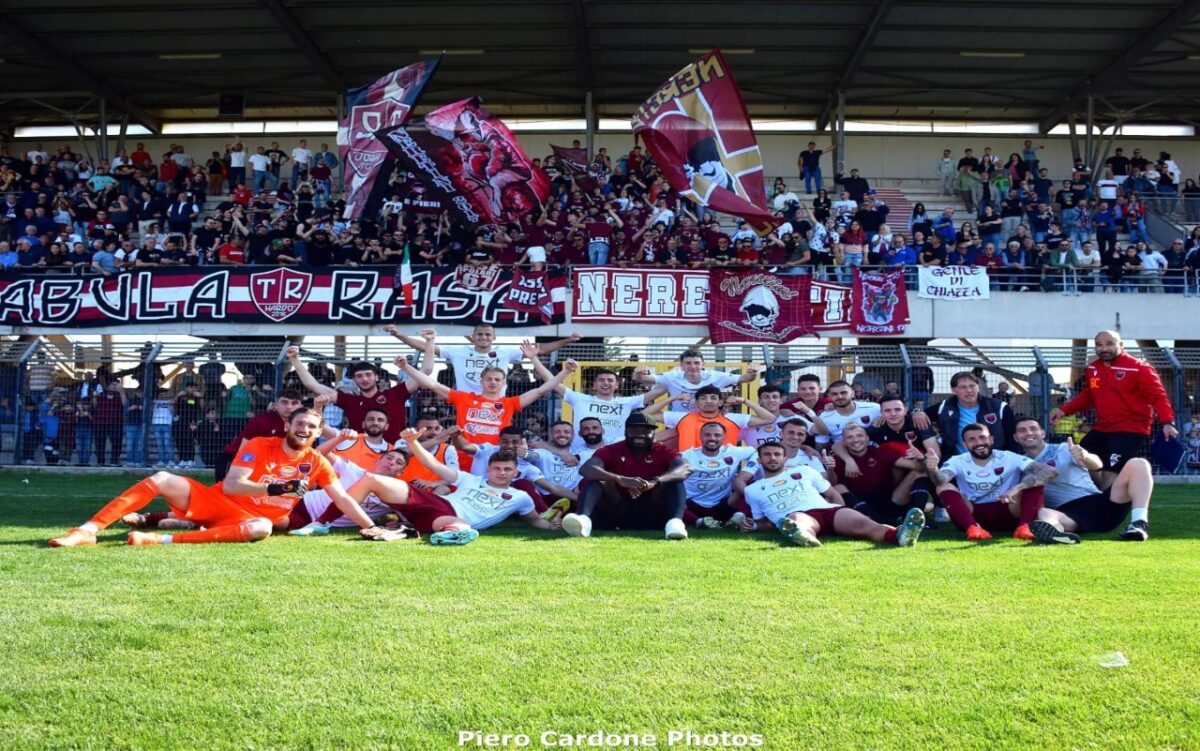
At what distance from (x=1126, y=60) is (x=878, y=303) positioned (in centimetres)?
1075

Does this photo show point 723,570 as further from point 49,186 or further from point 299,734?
point 49,186

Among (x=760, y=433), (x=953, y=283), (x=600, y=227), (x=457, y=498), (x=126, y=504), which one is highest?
(x=600, y=227)

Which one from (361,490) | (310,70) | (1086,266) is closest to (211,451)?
(361,490)

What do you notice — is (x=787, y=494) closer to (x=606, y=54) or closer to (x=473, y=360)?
(x=473, y=360)

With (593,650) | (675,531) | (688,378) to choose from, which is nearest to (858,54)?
(688,378)

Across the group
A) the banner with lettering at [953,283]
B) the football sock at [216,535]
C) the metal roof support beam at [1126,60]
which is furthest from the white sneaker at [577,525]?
the metal roof support beam at [1126,60]

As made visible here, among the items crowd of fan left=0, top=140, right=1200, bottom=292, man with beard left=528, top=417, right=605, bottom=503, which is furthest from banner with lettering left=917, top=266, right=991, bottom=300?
man with beard left=528, top=417, right=605, bottom=503

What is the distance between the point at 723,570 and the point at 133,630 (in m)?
3.36

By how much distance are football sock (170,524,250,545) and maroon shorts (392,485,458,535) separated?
129 cm

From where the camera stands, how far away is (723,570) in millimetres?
6422

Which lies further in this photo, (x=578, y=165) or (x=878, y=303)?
(x=578, y=165)

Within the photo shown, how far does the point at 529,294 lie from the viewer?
1892 centimetres

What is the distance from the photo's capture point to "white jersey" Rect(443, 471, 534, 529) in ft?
29.3

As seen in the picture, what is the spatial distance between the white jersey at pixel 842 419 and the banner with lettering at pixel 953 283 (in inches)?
395
